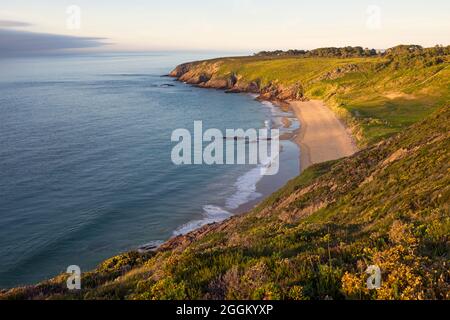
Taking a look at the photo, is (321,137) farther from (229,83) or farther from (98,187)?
(229,83)

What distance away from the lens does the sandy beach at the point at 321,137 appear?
2126 inches

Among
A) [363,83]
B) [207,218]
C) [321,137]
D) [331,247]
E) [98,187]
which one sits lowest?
[207,218]

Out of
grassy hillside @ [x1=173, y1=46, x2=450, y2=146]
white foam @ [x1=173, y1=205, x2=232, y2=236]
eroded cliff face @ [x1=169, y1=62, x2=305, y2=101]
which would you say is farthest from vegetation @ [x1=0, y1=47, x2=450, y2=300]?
eroded cliff face @ [x1=169, y1=62, x2=305, y2=101]

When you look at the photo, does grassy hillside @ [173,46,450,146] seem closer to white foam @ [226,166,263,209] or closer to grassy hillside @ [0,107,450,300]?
white foam @ [226,166,263,209]

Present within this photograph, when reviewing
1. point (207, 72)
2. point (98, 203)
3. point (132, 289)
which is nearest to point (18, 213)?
point (98, 203)

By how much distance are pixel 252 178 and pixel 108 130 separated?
3628cm

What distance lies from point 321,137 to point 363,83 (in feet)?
156

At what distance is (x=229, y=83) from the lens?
155 meters

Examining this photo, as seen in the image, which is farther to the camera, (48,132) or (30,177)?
(48,132)

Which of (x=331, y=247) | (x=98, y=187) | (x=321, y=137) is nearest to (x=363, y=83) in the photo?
(x=321, y=137)

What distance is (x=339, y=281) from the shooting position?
7473 millimetres

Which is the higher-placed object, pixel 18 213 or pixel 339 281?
pixel 339 281
